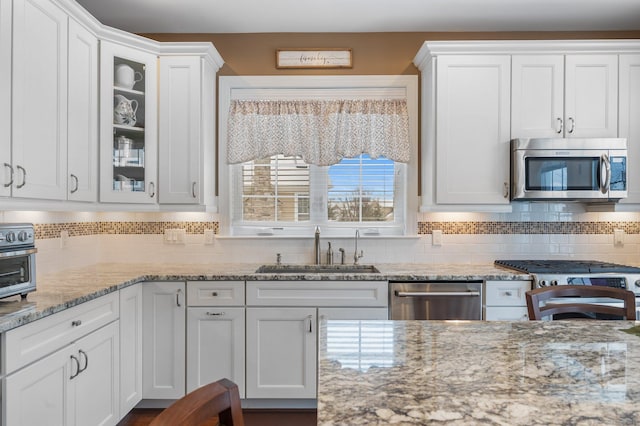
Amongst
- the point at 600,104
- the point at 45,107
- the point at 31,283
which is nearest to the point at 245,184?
the point at 45,107

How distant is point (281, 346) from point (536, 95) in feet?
7.76

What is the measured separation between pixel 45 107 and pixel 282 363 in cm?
193

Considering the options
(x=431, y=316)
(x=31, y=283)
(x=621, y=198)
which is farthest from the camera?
(x=621, y=198)

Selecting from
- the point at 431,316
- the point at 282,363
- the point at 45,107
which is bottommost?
the point at 282,363

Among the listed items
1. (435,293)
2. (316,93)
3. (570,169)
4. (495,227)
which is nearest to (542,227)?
(495,227)

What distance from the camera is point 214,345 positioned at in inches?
112

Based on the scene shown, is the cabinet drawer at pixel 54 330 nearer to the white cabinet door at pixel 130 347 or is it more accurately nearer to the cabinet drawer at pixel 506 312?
the white cabinet door at pixel 130 347

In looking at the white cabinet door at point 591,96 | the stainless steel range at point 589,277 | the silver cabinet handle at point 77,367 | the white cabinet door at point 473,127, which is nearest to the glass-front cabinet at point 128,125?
the silver cabinet handle at point 77,367

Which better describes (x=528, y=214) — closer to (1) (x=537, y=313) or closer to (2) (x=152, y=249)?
(1) (x=537, y=313)

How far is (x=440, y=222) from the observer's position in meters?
3.45

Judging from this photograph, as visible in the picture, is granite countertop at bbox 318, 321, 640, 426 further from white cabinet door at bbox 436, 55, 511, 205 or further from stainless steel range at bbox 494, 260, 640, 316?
white cabinet door at bbox 436, 55, 511, 205

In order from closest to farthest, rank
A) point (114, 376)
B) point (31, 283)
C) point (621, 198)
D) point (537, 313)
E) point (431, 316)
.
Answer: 1. point (537, 313)
2. point (31, 283)
3. point (114, 376)
4. point (431, 316)
5. point (621, 198)

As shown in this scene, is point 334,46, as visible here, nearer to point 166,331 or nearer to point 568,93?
point 568,93

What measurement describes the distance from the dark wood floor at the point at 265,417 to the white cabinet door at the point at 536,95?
229 cm
